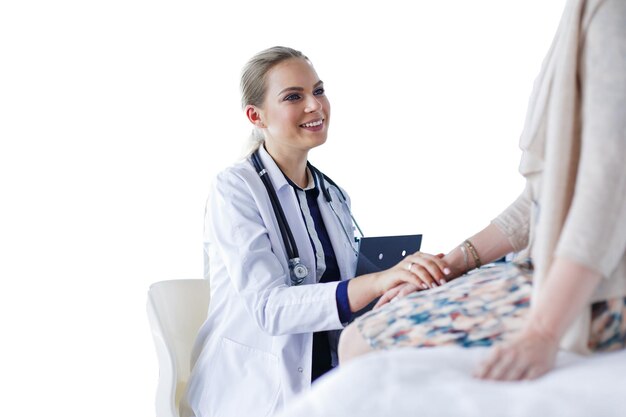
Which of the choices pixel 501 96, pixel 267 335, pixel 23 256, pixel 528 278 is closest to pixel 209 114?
pixel 23 256

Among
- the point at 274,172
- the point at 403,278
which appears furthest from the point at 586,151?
the point at 274,172

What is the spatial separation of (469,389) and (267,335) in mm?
1055

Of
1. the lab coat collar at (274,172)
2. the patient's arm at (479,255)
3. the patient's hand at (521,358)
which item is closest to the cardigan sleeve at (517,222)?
Answer: the patient's arm at (479,255)

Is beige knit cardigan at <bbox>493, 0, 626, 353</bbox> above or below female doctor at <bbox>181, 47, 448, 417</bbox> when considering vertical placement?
above

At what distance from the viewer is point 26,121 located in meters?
3.43

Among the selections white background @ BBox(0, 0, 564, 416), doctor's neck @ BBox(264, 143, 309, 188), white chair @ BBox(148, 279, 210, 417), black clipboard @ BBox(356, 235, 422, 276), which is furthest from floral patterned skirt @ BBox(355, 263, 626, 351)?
white background @ BBox(0, 0, 564, 416)

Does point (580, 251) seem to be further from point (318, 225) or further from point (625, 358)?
point (318, 225)

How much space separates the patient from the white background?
2576 mm

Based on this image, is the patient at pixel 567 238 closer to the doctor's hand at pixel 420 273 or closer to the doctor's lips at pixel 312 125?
the doctor's hand at pixel 420 273

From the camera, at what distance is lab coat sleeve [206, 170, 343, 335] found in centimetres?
176

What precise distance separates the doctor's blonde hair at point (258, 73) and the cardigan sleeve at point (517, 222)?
35.7 inches

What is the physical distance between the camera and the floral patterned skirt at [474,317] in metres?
1.06

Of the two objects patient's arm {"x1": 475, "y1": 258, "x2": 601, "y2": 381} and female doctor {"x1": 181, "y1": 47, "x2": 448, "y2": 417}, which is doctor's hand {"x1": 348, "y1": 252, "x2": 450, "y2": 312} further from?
patient's arm {"x1": 475, "y1": 258, "x2": 601, "y2": 381}

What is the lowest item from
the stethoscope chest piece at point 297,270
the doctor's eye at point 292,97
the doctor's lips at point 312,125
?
the stethoscope chest piece at point 297,270
